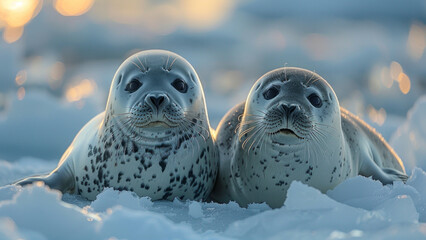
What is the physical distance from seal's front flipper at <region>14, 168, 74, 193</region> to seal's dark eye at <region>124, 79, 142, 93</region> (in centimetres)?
89

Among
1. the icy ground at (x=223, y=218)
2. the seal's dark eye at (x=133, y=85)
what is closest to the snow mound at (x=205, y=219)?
the icy ground at (x=223, y=218)

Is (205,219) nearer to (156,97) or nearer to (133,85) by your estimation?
(156,97)

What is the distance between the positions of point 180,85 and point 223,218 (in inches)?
39.4

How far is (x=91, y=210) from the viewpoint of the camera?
3.16 meters

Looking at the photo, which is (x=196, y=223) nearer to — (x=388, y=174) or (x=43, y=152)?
(x=388, y=174)

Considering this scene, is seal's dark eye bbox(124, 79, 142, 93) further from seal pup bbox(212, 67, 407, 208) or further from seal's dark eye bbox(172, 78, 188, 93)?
seal pup bbox(212, 67, 407, 208)

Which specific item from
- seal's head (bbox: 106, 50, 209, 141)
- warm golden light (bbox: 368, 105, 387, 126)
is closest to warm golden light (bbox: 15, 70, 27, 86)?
warm golden light (bbox: 368, 105, 387, 126)

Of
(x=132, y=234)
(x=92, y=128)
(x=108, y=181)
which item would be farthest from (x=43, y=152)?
(x=132, y=234)

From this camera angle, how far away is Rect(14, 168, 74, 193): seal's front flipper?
3957 mm

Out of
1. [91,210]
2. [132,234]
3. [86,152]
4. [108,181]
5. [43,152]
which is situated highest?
[43,152]

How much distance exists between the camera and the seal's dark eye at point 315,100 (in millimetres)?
3559

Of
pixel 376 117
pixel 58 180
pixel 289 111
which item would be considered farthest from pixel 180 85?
pixel 376 117

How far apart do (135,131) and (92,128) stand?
2.77 ft

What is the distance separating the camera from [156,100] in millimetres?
3400
